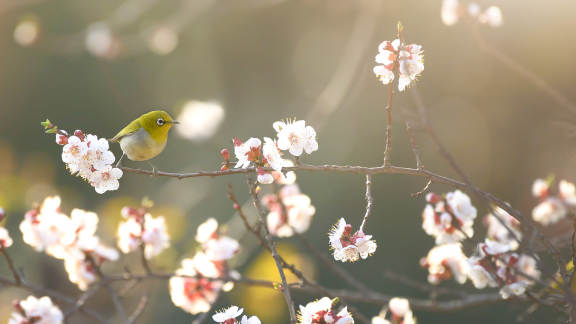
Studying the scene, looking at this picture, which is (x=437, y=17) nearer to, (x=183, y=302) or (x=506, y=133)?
(x=506, y=133)

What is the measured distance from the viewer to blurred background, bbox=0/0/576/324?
3.98m

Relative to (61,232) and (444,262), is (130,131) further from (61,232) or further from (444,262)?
(444,262)

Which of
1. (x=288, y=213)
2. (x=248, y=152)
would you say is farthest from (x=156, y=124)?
(x=248, y=152)

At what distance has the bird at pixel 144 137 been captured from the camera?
1.88 m

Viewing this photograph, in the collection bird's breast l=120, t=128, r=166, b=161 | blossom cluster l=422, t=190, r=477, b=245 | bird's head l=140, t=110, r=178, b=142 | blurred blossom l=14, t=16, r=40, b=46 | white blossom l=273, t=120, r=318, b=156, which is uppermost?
blurred blossom l=14, t=16, r=40, b=46

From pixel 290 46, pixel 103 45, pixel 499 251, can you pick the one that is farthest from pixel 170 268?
pixel 290 46

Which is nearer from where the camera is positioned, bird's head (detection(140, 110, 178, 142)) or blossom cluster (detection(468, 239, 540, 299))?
blossom cluster (detection(468, 239, 540, 299))

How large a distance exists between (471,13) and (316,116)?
2.89 ft

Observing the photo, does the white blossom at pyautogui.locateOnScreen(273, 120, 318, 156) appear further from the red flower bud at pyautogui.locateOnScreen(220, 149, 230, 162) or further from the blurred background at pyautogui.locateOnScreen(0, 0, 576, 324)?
the blurred background at pyautogui.locateOnScreen(0, 0, 576, 324)

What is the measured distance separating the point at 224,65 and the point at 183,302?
5025mm

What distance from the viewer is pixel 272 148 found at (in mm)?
1402

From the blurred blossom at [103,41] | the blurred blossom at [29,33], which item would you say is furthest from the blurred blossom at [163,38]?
the blurred blossom at [29,33]

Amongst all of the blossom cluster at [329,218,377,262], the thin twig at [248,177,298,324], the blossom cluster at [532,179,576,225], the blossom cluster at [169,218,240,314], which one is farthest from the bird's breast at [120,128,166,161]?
the blossom cluster at [532,179,576,225]

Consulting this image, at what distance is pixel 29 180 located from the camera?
539 centimetres
